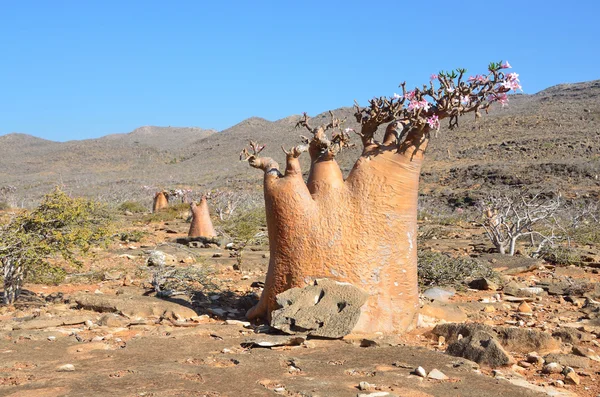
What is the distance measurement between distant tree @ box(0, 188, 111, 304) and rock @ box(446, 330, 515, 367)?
4.08 m

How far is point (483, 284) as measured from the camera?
8000 millimetres

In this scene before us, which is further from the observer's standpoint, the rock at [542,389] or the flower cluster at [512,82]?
the flower cluster at [512,82]

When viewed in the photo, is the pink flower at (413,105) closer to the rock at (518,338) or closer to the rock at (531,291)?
the rock at (518,338)

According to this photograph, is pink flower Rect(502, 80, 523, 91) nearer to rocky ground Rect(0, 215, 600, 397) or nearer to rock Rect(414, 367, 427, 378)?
rocky ground Rect(0, 215, 600, 397)

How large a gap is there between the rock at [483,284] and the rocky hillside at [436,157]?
59.4ft

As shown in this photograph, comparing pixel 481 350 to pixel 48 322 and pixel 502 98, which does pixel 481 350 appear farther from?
pixel 48 322

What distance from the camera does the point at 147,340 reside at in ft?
16.2

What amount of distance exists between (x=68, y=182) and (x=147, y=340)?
154 ft

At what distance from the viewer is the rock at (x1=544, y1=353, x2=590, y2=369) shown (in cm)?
435

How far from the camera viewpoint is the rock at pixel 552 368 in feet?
13.9

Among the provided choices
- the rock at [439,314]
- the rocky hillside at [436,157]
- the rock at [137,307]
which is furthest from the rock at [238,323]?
the rocky hillside at [436,157]

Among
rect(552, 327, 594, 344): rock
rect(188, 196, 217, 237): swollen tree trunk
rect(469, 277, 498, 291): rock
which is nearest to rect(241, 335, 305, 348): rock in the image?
rect(552, 327, 594, 344): rock

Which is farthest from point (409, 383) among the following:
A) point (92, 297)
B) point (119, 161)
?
point (119, 161)

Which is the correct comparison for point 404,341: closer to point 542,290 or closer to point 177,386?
point 177,386
